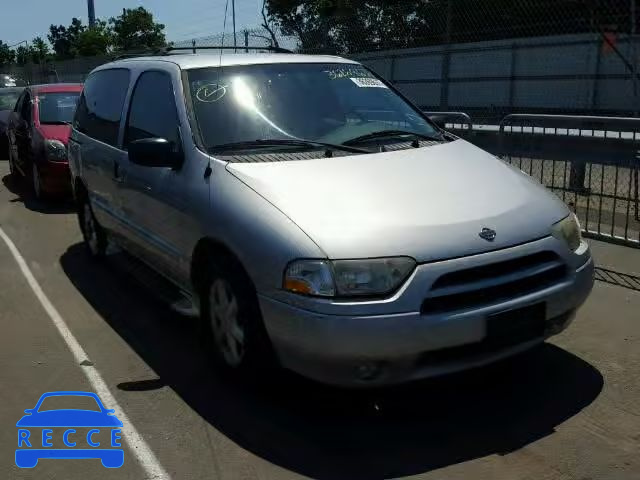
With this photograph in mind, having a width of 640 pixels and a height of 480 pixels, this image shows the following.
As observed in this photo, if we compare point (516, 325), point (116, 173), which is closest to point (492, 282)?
point (516, 325)

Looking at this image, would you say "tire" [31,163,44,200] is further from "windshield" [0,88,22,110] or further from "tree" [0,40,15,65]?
"tree" [0,40,15,65]

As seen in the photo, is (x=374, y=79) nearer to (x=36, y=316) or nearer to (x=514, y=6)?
(x=36, y=316)

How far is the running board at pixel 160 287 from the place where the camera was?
4273 mm

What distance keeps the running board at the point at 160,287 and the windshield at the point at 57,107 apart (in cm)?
503

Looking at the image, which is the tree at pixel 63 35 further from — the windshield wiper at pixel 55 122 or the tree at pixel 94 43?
the windshield wiper at pixel 55 122

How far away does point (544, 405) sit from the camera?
355 centimetres

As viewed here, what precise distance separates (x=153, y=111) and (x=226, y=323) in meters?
1.82

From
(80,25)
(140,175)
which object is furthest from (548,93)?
(80,25)

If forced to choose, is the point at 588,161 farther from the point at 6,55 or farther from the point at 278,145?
the point at 6,55

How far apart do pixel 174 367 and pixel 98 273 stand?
Result: 2.41 metres

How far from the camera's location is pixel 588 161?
20.2 feet

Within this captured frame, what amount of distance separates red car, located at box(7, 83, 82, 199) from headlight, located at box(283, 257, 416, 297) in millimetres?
6685

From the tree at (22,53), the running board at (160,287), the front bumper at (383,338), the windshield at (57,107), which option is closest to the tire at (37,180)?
the windshield at (57,107)

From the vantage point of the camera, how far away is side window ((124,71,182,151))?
445 centimetres
